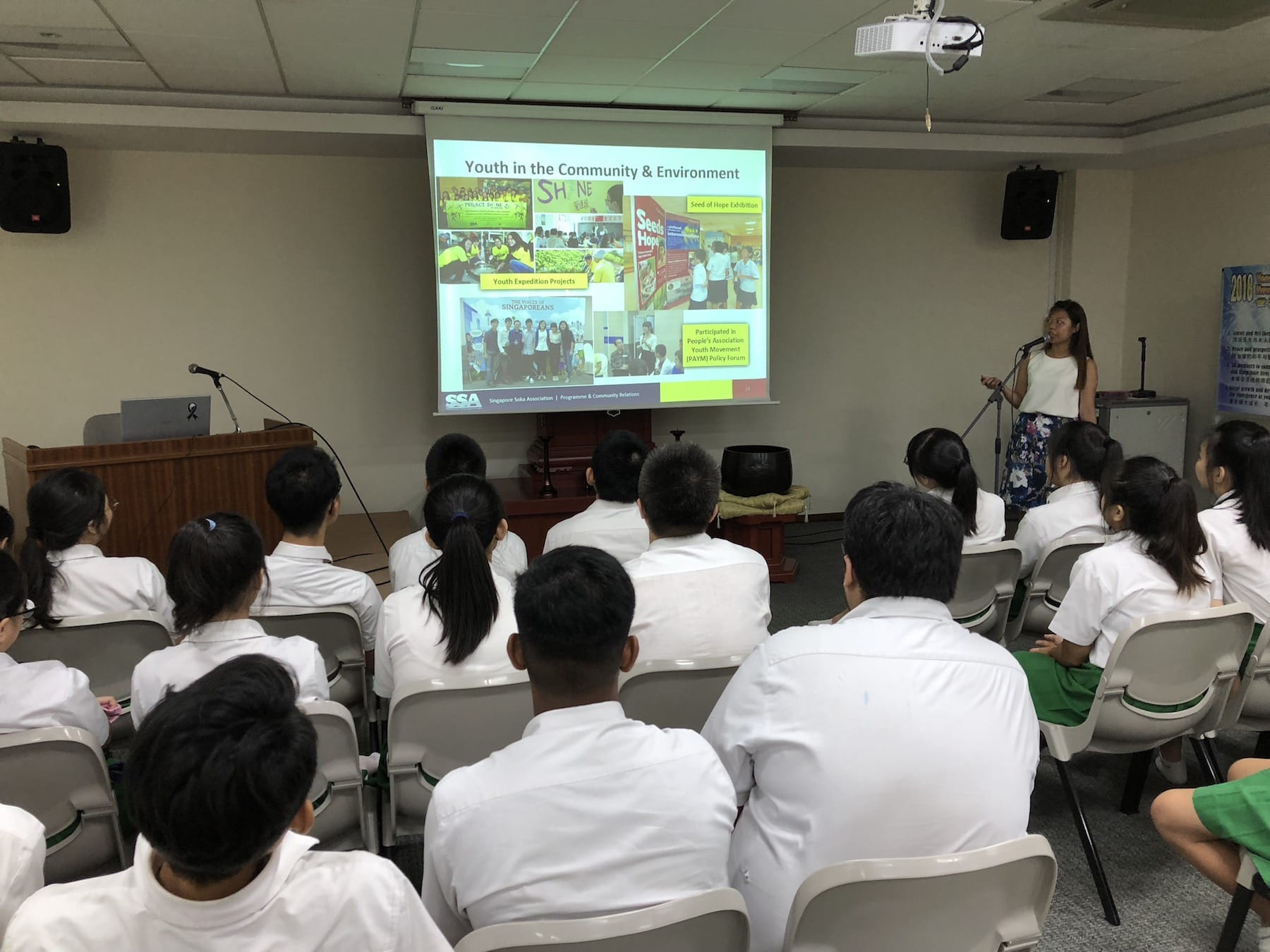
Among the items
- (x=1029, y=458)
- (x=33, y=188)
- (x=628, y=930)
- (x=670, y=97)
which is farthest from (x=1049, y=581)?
(x=33, y=188)

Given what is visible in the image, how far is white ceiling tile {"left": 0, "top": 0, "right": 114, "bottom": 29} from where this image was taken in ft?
11.2

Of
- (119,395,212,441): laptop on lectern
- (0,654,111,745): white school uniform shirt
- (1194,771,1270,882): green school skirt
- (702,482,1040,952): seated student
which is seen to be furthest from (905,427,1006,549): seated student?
(119,395,212,441): laptop on lectern

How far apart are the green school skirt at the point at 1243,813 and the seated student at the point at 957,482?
140 cm

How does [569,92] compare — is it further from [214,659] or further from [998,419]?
[214,659]

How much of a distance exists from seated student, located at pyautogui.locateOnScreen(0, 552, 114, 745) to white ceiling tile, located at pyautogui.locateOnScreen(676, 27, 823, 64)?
132 inches

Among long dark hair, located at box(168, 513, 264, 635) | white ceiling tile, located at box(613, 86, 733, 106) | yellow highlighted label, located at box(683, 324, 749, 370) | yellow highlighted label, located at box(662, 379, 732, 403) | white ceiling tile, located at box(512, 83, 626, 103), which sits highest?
white ceiling tile, located at box(613, 86, 733, 106)

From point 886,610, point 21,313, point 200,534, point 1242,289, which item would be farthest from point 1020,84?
point 21,313

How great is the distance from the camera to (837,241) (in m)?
6.49

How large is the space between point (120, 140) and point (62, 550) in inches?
134

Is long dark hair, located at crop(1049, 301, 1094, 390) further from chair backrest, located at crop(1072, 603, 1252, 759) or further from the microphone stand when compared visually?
chair backrest, located at crop(1072, 603, 1252, 759)

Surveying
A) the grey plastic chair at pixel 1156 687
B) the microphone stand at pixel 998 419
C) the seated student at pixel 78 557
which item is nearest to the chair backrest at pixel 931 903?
the grey plastic chair at pixel 1156 687

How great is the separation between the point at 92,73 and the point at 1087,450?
185 inches

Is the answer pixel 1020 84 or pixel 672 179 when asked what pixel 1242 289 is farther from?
pixel 672 179

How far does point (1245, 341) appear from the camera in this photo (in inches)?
232
